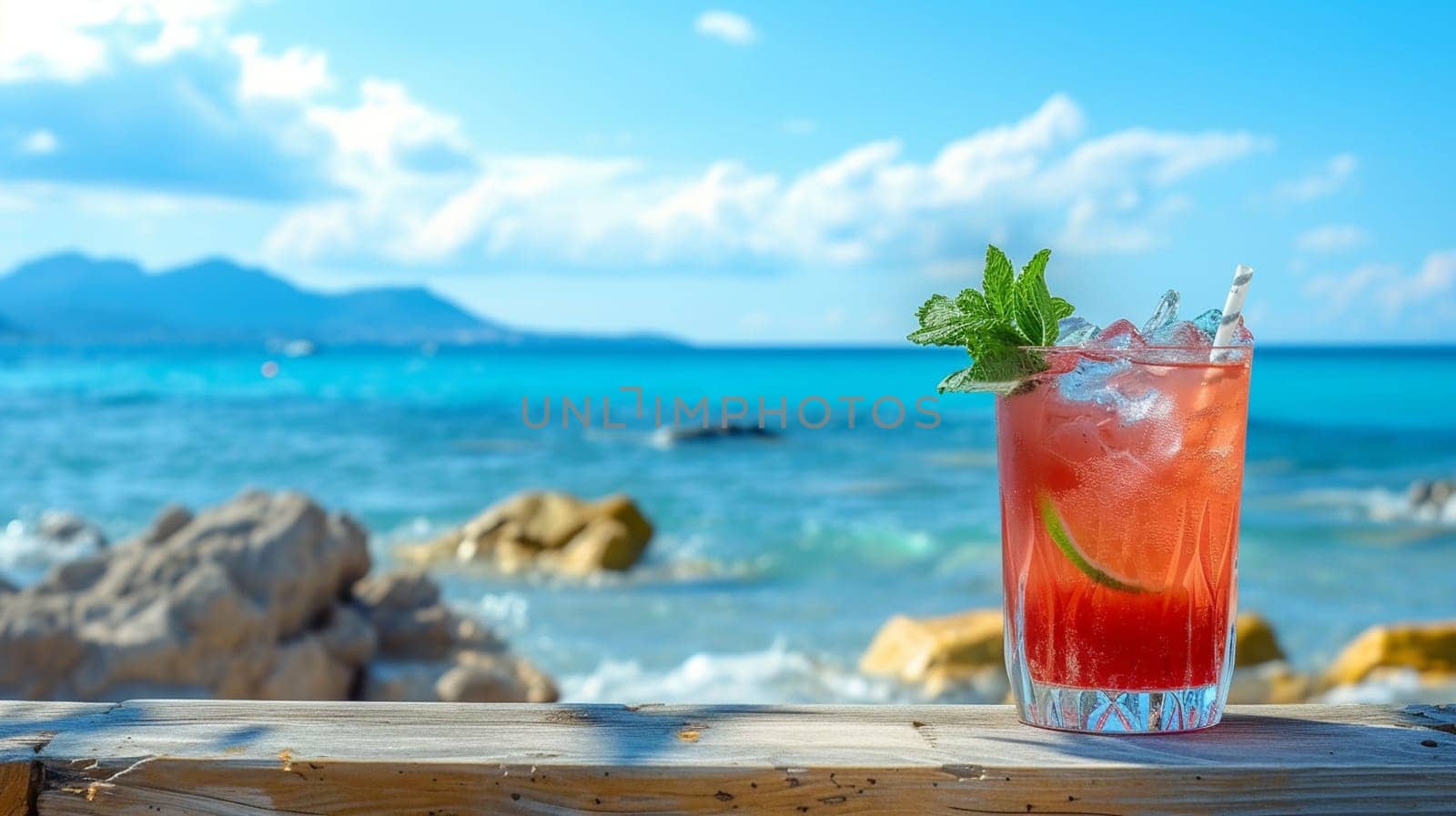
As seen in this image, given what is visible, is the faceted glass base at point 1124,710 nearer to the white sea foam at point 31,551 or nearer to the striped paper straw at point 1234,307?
the striped paper straw at point 1234,307

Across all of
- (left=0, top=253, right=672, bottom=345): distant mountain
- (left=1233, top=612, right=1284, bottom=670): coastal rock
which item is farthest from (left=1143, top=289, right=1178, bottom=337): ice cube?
(left=0, top=253, right=672, bottom=345): distant mountain

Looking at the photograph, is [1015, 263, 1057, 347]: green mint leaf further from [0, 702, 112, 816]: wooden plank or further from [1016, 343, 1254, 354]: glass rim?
[0, 702, 112, 816]: wooden plank

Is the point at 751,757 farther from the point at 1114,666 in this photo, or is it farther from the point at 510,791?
the point at 1114,666

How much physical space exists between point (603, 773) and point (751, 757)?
137 mm

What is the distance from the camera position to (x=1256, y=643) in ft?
24.2

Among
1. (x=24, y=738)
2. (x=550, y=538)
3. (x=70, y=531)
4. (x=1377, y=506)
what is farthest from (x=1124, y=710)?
(x=1377, y=506)

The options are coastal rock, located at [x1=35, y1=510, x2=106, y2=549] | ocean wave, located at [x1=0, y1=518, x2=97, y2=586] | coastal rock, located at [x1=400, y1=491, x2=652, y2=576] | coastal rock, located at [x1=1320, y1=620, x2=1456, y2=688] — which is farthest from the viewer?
coastal rock, located at [x1=35, y1=510, x2=106, y2=549]

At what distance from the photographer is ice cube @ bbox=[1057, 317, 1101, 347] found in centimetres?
142

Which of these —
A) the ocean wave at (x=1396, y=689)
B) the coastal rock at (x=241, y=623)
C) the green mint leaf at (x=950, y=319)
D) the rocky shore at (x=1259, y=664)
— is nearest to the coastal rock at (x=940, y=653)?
the rocky shore at (x=1259, y=664)

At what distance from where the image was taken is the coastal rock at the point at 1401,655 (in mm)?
7070

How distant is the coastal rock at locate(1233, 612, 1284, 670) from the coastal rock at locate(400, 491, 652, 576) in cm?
486

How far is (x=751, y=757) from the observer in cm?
121

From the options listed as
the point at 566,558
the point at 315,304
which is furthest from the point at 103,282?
the point at 566,558

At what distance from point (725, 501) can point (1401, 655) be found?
324 inches
